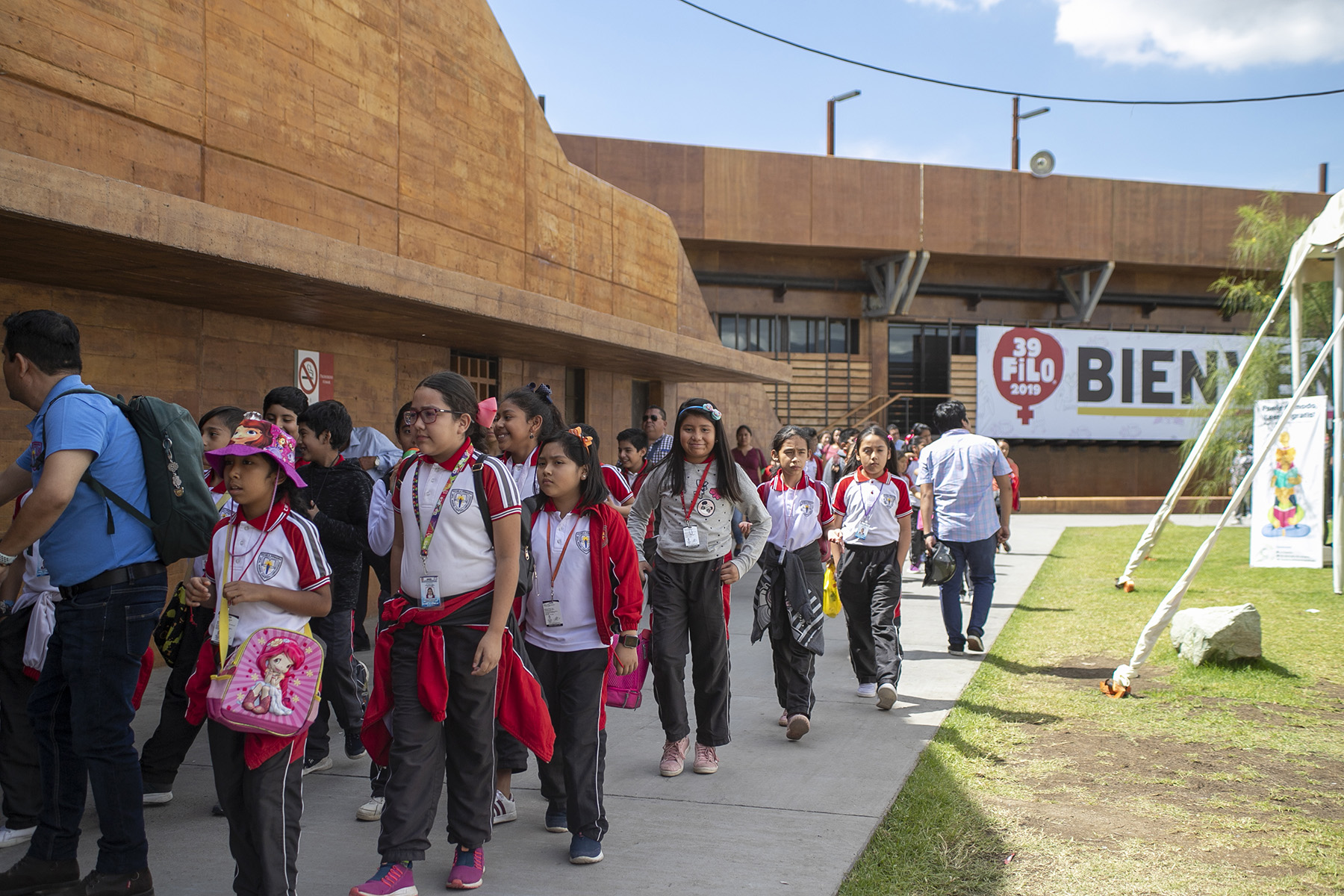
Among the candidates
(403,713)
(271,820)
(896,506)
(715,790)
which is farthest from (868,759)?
(271,820)

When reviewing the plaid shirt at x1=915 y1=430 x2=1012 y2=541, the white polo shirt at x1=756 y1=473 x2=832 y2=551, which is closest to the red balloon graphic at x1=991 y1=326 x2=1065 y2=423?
the plaid shirt at x1=915 y1=430 x2=1012 y2=541

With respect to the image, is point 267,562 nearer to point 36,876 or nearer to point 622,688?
point 36,876

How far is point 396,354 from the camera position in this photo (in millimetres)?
10500

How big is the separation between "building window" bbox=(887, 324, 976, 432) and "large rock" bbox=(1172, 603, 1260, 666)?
71.0 feet

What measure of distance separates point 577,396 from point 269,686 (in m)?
11.5

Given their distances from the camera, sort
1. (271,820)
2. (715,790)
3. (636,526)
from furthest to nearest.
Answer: (636,526), (715,790), (271,820)

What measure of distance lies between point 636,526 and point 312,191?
533 centimetres

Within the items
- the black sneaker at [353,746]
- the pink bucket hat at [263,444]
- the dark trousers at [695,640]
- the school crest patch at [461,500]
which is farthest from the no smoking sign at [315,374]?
the school crest patch at [461,500]

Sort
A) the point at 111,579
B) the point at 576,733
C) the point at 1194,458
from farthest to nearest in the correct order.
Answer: the point at 1194,458 < the point at 576,733 < the point at 111,579

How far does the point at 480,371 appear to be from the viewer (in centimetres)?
1212

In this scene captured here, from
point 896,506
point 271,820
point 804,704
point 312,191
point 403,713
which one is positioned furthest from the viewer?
point 312,191

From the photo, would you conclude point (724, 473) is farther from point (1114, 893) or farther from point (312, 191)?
point (312, 191)

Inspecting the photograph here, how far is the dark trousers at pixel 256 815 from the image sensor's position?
3.25 metres

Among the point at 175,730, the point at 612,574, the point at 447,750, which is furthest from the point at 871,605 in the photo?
the point at 175,730
